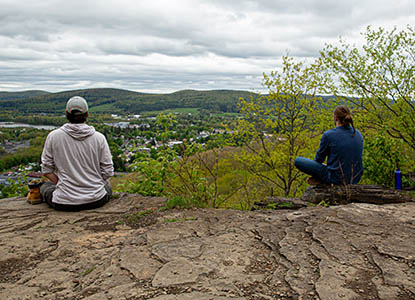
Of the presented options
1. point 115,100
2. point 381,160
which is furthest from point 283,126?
point 115,100

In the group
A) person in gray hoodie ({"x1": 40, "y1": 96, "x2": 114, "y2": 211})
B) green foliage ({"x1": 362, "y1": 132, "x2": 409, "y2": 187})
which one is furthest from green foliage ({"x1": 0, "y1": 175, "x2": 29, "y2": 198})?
green foliage ({"x1": 362, "y1": 132, "x2": 409, "y2": 187})

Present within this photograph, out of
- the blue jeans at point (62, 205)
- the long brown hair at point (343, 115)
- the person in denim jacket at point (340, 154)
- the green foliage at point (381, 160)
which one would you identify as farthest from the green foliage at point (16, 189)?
the green foliage at point (381, 160)

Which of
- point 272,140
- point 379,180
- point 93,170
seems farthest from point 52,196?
point 272,140

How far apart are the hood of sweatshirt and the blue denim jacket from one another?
4.08 m

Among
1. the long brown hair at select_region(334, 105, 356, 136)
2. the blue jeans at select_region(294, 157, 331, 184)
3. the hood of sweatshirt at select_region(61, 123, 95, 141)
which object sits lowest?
the blue jeans at select_region(294, 157, 331, 184)

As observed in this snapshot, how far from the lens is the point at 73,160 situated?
5.04 meters

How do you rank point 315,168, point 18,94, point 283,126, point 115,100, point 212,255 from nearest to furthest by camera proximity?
point 212,255 → point 315,168 → point 283,126 → point 115,100 → point 18,94

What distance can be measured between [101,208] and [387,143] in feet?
19.4

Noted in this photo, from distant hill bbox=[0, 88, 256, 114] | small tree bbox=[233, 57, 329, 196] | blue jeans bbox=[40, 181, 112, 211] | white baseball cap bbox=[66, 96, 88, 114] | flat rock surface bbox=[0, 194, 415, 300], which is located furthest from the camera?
distant hill bbox=[0, 88, 256, 114]

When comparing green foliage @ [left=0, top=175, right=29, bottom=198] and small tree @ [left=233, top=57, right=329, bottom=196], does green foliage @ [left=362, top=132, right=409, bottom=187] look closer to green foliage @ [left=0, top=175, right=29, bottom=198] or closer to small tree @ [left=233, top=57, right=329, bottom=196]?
small tree @ [left=233, top=57, right=329, bottom=196]

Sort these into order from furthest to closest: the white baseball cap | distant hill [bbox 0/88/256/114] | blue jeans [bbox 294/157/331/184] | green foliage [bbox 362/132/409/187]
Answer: distant hill [bbox 0/88/256/114] → green foliage [bbox 362/132/409/187] → blue jeans [bbox 294/157/331/184] → the white baseball cap

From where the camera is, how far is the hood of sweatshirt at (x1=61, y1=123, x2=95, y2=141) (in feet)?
16.3

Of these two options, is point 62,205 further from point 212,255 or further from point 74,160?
point 212,255

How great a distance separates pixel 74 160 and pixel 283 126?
7.34m
